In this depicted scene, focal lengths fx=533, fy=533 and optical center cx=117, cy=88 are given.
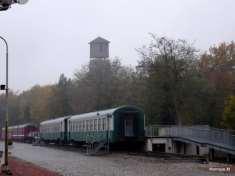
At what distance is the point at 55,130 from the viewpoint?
60531mm

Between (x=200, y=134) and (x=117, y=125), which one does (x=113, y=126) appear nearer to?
(x=117, y=125)

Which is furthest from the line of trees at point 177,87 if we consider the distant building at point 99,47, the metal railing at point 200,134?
the distant building at point 99,47

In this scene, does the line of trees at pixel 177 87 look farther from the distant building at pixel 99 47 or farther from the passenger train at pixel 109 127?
the distant building at pixel 99 47

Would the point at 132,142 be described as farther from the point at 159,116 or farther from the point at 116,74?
the point at 116,74

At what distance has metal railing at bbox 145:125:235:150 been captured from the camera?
36969 mm

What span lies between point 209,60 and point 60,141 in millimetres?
22506

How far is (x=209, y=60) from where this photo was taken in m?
67.9

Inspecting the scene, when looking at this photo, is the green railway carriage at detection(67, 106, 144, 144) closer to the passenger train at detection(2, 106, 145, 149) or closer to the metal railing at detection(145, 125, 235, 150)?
the passenger train at detection(2, 106, 145, 149)

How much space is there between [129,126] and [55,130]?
69.9 ft

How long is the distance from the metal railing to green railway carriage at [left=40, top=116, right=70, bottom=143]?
12737 mm

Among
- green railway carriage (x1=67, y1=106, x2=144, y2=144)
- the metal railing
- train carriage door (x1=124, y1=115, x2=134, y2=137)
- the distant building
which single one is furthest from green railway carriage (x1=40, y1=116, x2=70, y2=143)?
the distant building

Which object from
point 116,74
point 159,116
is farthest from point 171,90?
point 116,74

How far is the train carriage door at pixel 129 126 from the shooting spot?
40237 millimetres

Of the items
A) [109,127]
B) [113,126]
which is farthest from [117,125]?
[109,127]
